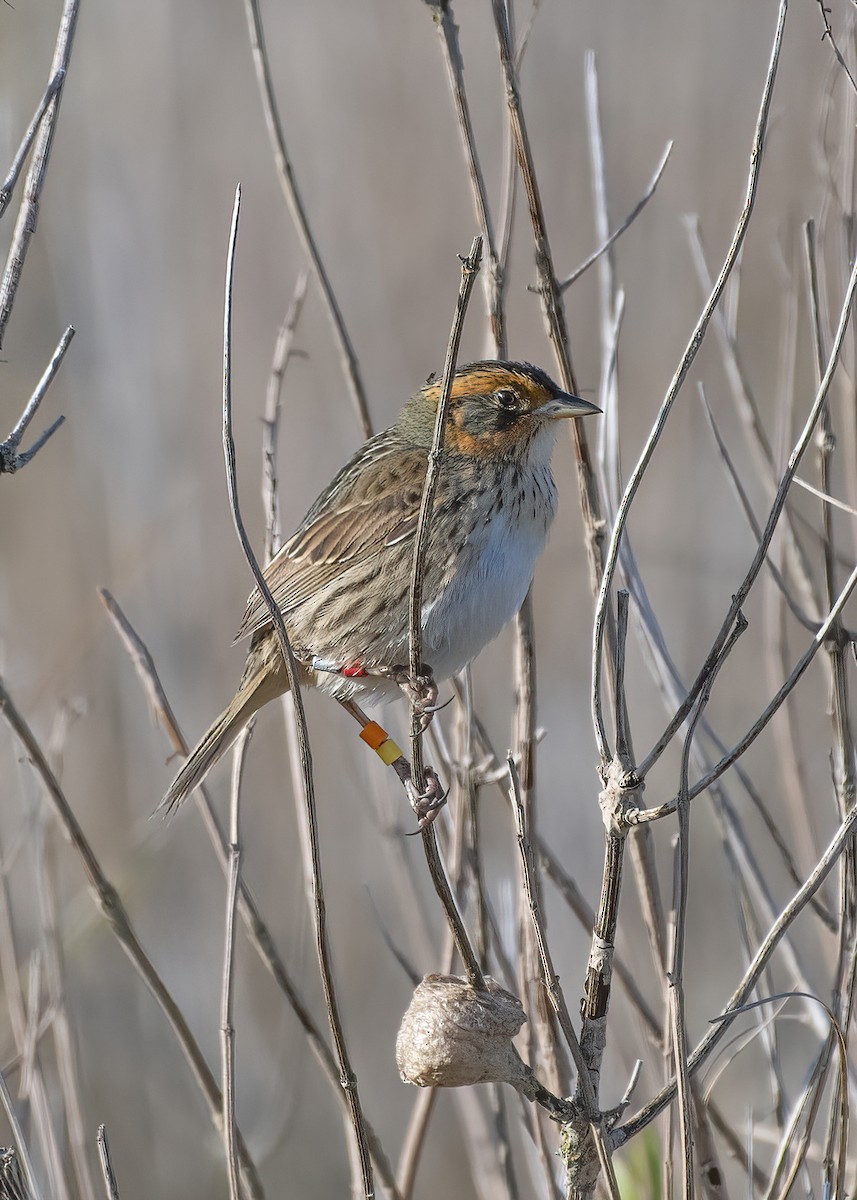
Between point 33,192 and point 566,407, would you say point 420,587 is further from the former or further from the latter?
point 566,407

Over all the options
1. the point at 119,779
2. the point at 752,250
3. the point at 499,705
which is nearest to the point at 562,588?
the point at 499,705

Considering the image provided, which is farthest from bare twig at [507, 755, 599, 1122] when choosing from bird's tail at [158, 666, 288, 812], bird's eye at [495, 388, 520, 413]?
bird's eye at [495, 388, 520, 413]

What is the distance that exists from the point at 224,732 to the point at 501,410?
0.89 m

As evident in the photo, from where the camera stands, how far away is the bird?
257 cm

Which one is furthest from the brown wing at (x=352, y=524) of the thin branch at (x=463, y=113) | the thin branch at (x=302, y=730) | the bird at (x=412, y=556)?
the thin branch at (x=302, y=730)

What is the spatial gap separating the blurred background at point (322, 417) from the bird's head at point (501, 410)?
5.18 ft

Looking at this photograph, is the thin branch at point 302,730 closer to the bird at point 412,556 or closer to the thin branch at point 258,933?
the thin branch at point 258,933

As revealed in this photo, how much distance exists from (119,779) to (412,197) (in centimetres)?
248

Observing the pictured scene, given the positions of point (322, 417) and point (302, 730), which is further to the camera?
point (322, 417)

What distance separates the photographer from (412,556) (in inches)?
106

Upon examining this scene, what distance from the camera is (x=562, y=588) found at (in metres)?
4.89

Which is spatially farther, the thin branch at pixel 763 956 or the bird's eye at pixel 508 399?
the bird's eye at pixel 508 399

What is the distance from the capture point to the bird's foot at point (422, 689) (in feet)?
5.86

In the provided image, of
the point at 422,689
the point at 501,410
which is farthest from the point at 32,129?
the point at 501,410
